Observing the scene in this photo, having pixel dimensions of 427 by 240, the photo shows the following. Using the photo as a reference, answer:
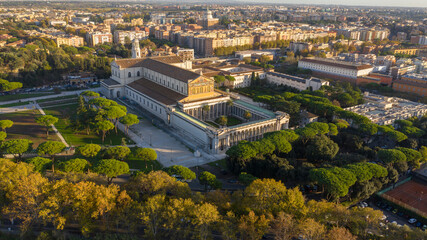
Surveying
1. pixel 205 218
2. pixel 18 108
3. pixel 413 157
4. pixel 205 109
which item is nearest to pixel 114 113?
pixel 205 109

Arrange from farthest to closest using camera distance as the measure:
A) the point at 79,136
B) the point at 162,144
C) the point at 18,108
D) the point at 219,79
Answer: the point at 219,79
the point at 18,108
the point at 79,136
the point at 162,144

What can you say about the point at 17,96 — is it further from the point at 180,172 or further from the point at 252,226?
the point at 252,226

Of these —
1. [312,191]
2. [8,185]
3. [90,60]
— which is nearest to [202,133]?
[312,191]

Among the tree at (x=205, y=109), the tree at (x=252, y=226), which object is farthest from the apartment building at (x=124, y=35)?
the tree at (x=252, y=226)

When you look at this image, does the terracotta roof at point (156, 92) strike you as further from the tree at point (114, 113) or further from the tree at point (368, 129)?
the tree at point (368, 129)

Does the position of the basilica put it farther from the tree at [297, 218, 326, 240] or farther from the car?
the car

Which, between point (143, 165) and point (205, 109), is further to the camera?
point (205, 109)
